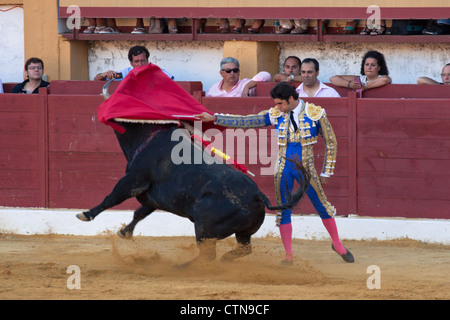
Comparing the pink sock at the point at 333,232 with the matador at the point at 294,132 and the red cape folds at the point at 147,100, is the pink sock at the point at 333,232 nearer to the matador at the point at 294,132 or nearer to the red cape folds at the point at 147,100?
the matador at the point at 294,132

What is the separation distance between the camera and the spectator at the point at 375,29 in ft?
28.0

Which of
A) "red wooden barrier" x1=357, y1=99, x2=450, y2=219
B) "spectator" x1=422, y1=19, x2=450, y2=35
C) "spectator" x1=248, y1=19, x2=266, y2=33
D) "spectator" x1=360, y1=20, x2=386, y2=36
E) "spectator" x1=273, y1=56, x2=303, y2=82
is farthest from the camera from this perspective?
"spectator" x1=248, y1=19, x2=266, y2=33

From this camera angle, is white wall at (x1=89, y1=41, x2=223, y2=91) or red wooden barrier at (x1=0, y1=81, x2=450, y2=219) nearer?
red wooden barrier at (x1=0, y1=81, x2=450, y2=219)

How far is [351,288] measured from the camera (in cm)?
529

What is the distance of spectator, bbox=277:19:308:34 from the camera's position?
345 inches

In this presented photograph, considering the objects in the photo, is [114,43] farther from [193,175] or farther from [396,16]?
[193,175]

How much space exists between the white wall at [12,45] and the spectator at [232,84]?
268 centimetres

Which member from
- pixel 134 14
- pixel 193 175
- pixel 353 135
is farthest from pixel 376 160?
pixel 134 14

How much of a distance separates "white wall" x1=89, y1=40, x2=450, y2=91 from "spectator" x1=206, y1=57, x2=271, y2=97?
4.08ft

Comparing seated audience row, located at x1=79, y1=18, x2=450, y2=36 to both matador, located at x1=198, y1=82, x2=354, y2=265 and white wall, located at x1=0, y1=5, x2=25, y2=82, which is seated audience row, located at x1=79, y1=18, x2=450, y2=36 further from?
matador, located at x1=198, y1=82, x2=354, y2=265

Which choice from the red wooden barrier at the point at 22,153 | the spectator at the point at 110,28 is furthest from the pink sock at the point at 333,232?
the spectator at the point at 110,28

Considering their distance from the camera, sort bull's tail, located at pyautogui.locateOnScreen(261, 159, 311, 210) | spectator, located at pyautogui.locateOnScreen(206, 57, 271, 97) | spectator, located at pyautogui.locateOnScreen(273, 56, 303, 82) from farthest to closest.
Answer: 1. spectator, located at pyautogui.locateOnScreen(273, 56, 303, 82)
2. spectator, located at pyautogui.locateOnScreen(206, 57, 271, 97)
3. bull's tail, located at pyautogui.locateOnScreen(261, 159, 311, 210)

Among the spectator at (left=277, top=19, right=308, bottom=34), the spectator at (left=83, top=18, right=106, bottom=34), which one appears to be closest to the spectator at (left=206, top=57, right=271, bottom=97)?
the spectator at (left=277, top=19, right=308, bottom=34)
